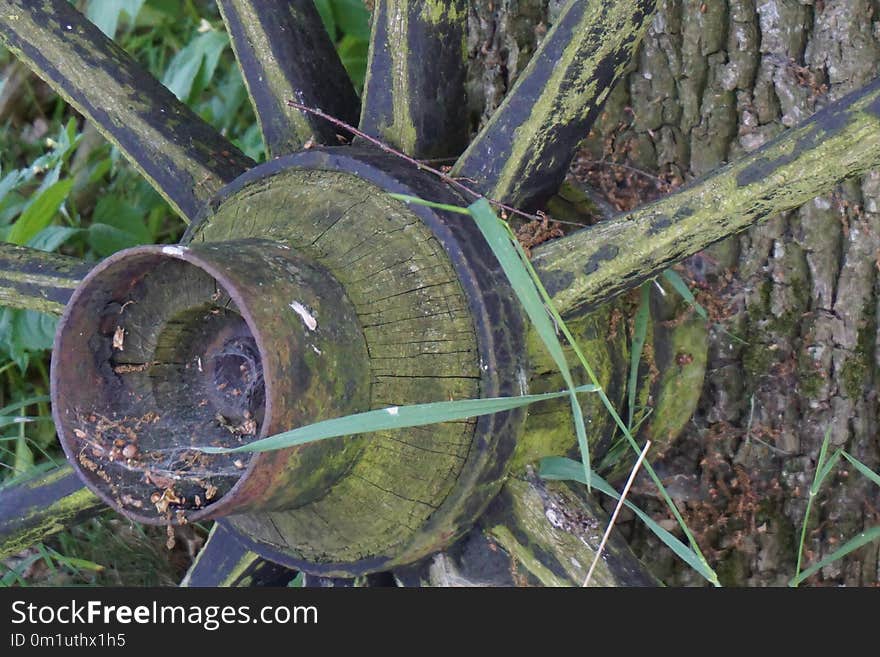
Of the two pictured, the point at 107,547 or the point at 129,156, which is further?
the point at 107,547

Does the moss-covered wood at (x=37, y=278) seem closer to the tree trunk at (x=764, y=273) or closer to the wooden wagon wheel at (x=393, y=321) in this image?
the wooden wagon wheel at (x=393, y=321)

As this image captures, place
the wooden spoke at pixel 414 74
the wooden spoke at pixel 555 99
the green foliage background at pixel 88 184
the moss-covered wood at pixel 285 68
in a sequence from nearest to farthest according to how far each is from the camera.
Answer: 1. the wooden spoke at pixel 555 99
2. the wooden spoke at pixel 414 74
3. the moss-covered wood at pixel 285 68
4. the green foliage background at pixel 88 184

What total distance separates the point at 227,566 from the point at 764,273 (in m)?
1.07

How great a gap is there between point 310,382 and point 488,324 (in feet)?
0.83

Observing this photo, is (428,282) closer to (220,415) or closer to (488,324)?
(488,324)

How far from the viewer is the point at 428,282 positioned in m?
1.38

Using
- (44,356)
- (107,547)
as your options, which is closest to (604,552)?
(107,547)

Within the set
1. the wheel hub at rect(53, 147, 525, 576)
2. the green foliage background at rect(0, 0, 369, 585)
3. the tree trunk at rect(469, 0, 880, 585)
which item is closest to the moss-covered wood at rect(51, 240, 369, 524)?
the wheel hub at rect(53, 147, 525, 576)

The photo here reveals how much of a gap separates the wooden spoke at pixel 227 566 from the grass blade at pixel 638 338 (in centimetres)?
67

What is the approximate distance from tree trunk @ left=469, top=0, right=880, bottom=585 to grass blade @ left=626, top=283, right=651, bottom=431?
21 centimetres

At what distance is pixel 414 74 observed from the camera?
1.55m

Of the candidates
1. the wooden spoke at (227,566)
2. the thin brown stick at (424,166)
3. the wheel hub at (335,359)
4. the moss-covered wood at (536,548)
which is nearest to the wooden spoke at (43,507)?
the wooden spoke at (227,566)

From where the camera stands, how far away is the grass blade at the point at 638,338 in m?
1.59

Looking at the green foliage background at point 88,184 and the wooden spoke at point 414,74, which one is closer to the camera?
the wooden spoke at point 414,74
